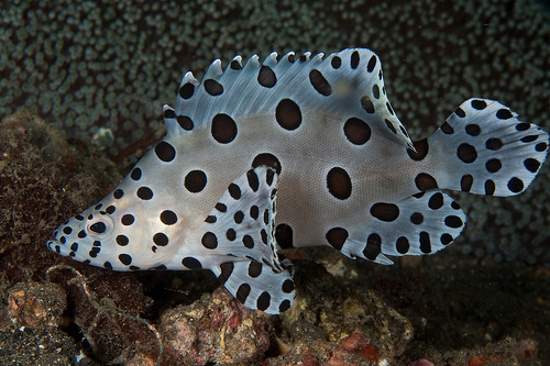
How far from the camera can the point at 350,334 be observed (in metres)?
3.59

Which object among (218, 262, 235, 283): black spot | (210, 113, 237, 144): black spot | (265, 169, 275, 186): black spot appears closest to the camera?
(265, 169, 275, 186): black spot

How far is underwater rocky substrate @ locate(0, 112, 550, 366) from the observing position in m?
3.31

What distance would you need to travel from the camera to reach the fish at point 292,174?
3113mm

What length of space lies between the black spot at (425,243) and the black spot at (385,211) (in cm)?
19

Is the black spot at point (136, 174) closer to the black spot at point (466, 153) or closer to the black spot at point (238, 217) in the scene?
the black spot at point (238, 217)

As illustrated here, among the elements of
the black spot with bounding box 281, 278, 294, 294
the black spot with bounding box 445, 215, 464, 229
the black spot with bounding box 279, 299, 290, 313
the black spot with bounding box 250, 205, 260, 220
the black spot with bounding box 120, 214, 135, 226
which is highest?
the black spot with bounding box 120, 214, 135, 226

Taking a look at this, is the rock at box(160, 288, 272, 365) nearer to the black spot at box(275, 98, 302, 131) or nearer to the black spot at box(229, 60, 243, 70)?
the black spot at box(275, 98, 302, 131)

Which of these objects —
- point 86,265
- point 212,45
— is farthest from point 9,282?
point 212,45

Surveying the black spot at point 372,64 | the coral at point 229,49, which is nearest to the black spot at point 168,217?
the black spot at point 372,64

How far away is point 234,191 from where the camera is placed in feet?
10.1

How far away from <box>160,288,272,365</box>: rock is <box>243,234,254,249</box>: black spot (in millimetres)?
539

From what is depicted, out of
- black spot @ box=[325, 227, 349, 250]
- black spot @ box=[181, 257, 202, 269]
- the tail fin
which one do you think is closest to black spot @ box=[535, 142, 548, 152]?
the tail fin

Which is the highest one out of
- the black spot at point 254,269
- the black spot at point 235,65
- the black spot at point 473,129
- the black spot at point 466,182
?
the black spot at point 235,65

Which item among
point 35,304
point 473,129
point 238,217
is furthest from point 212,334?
point 473,129
